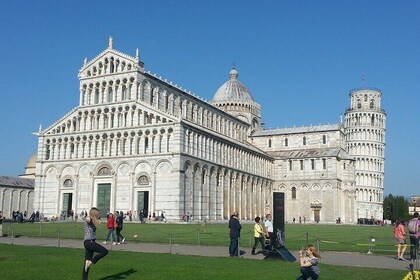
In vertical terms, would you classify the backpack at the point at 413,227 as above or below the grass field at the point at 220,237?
above

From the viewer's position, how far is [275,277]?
14.7 meters

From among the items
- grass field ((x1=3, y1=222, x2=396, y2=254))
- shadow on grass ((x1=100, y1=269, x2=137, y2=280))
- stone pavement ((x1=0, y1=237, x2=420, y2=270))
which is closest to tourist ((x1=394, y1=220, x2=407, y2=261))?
stone pavement ((x1=0, y1=237, x2=420, y2=270))

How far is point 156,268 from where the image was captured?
16094 millimetres

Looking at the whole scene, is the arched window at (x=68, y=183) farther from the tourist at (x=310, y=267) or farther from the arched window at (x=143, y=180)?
the tourist at (x=310, y=267)

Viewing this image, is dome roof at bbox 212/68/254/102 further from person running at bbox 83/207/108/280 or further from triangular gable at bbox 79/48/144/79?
person running at bbox 83/207/108/280

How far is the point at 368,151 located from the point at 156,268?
11011 centimetres

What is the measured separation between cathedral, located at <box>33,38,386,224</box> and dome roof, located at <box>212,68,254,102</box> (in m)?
10.8

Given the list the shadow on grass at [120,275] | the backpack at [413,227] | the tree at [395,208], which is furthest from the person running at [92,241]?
the tree at [395,208]

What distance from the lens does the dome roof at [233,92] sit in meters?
99.7

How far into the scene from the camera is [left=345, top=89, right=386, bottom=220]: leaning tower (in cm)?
11712

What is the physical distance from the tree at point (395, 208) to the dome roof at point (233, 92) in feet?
184

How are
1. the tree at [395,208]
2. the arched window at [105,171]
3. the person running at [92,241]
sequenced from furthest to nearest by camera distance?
the tree at [395,208] < the arched window at [105,171] < the person running at [92,241]

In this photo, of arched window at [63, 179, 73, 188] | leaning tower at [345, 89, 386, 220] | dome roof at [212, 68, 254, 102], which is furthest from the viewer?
leaning tower at [345, 89, 386, 220]

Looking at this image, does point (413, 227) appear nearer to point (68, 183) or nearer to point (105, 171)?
point (105, 171)
